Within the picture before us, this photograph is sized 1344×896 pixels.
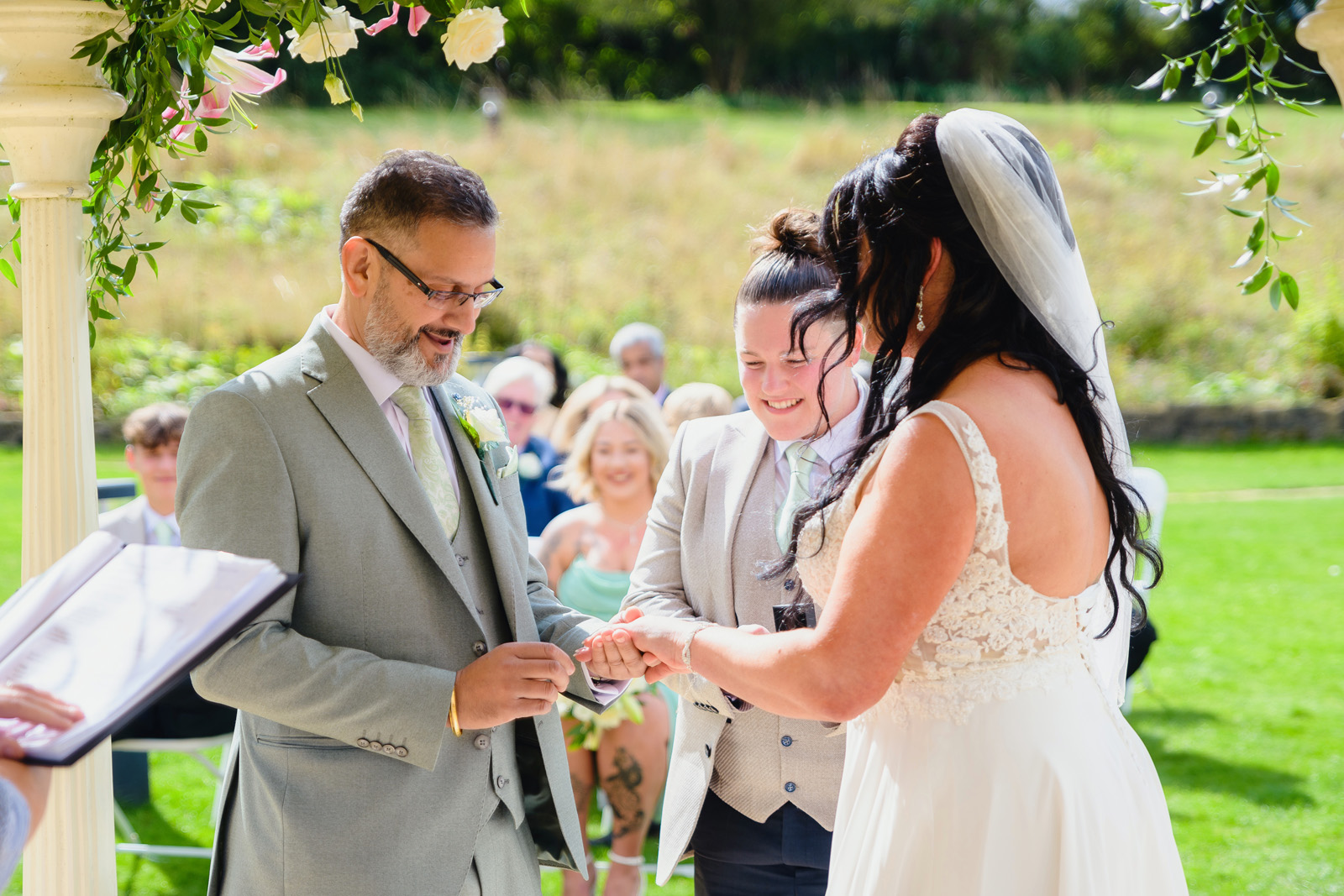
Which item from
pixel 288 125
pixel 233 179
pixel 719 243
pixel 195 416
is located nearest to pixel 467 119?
pixel 288 125

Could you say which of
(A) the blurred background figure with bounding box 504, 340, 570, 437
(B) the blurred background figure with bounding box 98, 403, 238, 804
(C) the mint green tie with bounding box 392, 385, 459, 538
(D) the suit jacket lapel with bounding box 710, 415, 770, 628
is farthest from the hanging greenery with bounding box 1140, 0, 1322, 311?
(A) the blurred background figure with bounding box 504, 340, 570, 437

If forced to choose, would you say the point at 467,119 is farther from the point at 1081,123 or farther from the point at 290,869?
the point at 290,869

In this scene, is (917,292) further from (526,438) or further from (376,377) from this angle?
(526,438)

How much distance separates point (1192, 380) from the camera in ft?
58.9

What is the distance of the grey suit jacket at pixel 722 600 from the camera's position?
9.34 ft

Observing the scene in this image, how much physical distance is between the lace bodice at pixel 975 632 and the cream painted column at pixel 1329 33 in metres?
1.24

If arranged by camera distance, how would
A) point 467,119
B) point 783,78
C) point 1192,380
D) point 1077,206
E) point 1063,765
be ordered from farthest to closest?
point 783,78 → point 467,119 → point 1077,206 → point 1192,380 → point 1063,765

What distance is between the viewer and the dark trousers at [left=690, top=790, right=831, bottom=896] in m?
2.82

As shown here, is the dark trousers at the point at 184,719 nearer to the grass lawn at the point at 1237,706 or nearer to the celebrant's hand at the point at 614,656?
the grass lawn at the point at 1237,706

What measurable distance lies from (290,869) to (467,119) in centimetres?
2816

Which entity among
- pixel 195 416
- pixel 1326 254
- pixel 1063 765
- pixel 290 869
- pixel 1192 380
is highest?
pixel 195 416

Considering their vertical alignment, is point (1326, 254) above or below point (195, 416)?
below

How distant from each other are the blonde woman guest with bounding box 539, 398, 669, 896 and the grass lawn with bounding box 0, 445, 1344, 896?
713mm

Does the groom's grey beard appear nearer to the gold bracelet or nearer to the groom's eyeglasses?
the groom's eyeglasses
